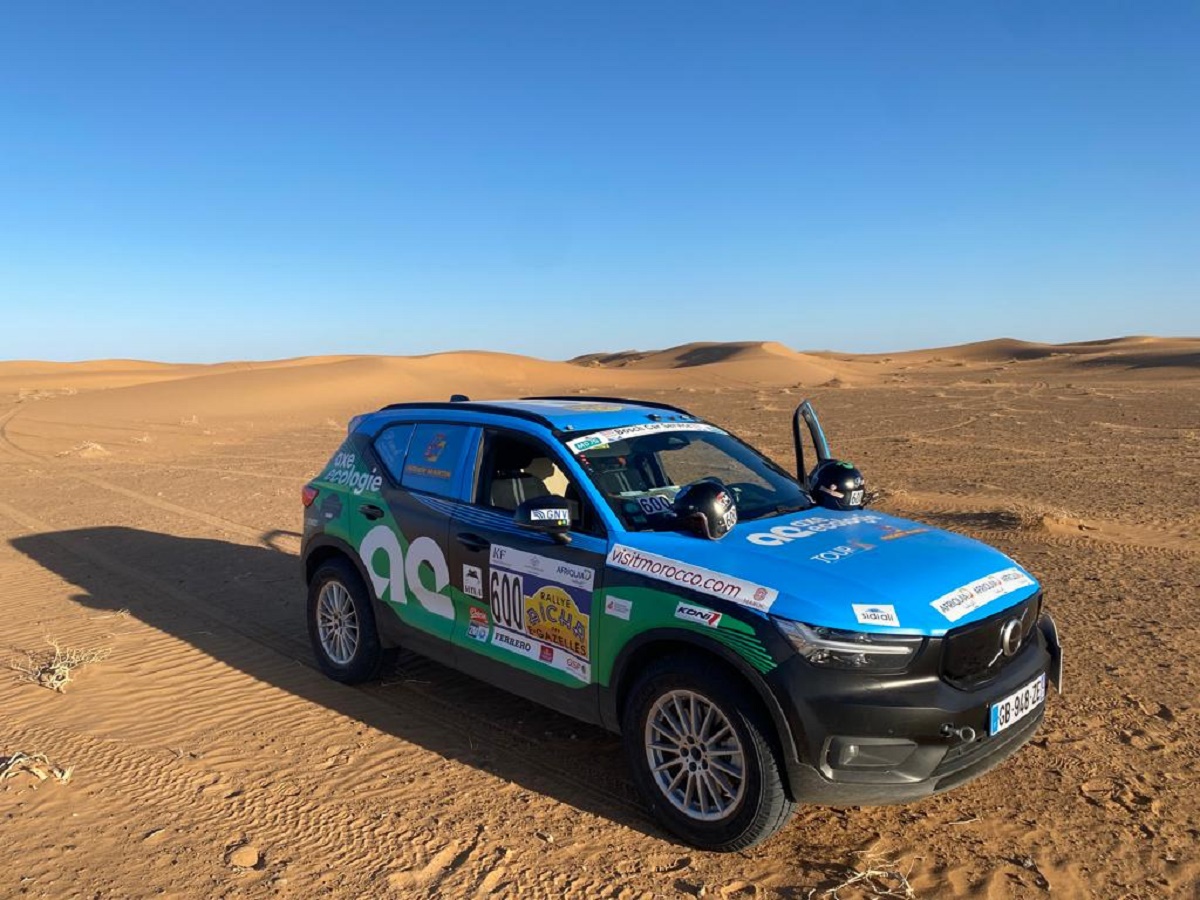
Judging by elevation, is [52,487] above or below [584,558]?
below

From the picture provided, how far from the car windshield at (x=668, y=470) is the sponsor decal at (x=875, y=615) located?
1.07m

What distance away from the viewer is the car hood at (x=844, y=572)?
3.46m

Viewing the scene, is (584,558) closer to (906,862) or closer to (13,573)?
(906,862)

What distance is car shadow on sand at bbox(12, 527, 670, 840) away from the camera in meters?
4.53

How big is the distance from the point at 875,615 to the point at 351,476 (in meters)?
3.79

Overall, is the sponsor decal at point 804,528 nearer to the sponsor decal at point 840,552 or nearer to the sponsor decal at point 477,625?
the sponsor decal at point 840,552

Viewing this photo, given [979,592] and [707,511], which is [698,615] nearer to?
[707,511]

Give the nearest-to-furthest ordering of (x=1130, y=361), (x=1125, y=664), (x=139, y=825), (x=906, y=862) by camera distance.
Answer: (x=906, y=862)
(x=139, y=825)
(x=1125, y=664)
(x=1130, y=361)

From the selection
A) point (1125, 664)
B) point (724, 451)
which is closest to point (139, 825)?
point (724, 451)

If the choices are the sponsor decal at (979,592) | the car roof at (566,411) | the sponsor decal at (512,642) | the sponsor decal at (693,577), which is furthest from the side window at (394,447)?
the sponsor decal at (979,592)

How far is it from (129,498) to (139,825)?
1146cm

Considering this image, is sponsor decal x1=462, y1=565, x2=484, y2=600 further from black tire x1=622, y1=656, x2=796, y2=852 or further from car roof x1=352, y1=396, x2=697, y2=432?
black tire x1=622, y1=656, x2=796, y2=852

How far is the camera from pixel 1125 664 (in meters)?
5.68

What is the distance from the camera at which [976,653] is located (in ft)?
12.0
